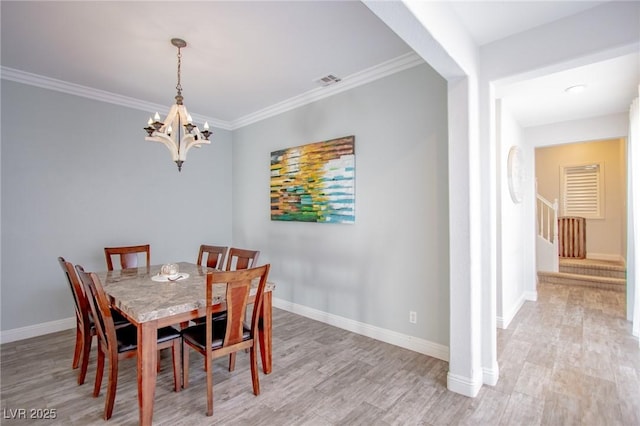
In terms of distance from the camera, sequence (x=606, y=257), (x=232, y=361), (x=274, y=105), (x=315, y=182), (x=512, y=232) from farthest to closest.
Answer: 1. (x=606, y=257)
2. (x=274, y=105)
3. (x=512, y=232)
4. (x=315, y=182)
5. (x=232, y=361)

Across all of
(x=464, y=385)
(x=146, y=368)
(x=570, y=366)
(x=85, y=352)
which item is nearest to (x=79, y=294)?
(x=85, y=352)

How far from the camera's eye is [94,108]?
3.73m

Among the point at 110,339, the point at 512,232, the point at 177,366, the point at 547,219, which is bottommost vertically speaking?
the point at 177,366

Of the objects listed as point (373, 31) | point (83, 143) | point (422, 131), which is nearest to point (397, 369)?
point (422, 131)

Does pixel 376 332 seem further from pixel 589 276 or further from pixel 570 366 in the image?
pixel 589 276

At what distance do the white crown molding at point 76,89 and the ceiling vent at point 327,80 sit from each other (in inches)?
87.7

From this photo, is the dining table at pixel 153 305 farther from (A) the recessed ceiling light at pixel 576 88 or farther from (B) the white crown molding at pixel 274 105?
(A) the recessed ceiling light at pixel 576 88

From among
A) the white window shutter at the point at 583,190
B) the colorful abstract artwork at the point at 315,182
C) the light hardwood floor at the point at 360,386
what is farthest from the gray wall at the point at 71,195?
the white window shutter at the point at 583,190

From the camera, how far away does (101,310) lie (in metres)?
1.91

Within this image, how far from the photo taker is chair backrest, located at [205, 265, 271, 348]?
195 cm

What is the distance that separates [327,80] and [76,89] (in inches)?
113

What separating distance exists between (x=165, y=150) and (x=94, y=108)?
0.89 meters

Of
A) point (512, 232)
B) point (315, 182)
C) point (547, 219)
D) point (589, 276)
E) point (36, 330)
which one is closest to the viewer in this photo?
point (36, 330)

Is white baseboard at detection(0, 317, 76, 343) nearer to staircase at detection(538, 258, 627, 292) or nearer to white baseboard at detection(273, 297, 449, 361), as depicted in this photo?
white baseboard at detection(273, 297, 449, 361)
